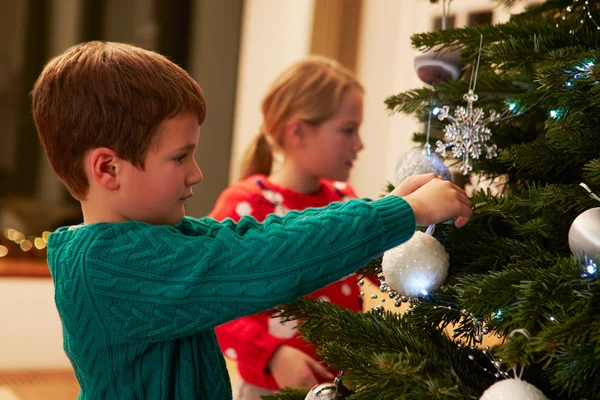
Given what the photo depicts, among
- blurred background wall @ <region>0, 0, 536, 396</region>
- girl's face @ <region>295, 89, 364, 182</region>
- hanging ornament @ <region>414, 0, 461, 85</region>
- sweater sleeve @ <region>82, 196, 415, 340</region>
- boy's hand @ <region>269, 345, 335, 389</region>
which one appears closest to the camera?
sweater sleeve @ <region>82, 196, 415, 340</region>

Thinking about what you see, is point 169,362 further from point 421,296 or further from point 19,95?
point 19,95

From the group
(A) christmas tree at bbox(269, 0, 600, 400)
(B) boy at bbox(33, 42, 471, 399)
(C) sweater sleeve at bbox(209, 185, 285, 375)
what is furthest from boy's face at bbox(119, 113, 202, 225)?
(C) sweater sleeve at bbox(209, 185, 285, 375)

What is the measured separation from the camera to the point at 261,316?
1.34 metres

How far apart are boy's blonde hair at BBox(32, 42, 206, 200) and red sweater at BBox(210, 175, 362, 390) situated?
25.6 inches

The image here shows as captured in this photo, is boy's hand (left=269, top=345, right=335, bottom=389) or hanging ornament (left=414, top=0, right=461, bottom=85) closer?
hanging ornament (left=414, top=0, right=461, bottom=85)

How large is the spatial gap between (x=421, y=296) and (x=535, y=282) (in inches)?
6.4

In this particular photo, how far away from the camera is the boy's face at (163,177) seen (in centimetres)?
72

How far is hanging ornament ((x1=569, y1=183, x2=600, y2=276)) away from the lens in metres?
0.52

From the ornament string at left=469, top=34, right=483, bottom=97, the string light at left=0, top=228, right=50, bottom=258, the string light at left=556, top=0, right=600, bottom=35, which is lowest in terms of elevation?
the string light at left=0, top=228, right=50, bottom=258

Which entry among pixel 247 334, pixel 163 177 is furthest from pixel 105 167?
pixel 247 334

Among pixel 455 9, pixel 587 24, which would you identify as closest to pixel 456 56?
pixel 587 24

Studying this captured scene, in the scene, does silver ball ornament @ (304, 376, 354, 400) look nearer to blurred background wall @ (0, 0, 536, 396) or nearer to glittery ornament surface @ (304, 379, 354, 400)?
glittery ornament surface @ (304, 379, 354, 400)

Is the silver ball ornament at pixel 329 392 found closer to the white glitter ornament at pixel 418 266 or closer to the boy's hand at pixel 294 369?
the white glitter ornament at pixel 418 266

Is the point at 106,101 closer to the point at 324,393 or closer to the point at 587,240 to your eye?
the point at 324,393
